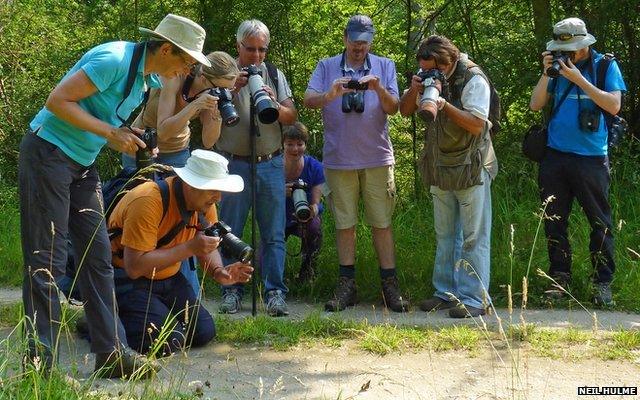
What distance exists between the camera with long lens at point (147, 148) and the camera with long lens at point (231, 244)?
463mm

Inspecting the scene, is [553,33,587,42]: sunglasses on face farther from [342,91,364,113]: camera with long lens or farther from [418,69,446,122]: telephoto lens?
[342,91,364,113]: camera with long lens

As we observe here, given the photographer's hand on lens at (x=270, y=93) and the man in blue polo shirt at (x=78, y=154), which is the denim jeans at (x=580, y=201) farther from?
the man in blue polo shirt at (x=78, y=154)

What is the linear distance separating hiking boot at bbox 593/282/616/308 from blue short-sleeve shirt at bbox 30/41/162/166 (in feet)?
11.1

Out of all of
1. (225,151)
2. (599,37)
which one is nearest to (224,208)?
(225,151)

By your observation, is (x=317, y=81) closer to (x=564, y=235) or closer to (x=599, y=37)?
(x=564, y=235)

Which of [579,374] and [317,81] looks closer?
[579,374]

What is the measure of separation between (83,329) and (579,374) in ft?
9.05

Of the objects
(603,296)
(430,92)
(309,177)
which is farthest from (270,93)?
(603,296)

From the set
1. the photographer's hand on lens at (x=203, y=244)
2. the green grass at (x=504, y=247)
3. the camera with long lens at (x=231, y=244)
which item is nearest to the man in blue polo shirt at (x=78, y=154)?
the photographer's hand on lens at (x=203, y=244)

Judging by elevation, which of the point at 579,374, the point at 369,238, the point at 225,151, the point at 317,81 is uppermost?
the point at 317,81

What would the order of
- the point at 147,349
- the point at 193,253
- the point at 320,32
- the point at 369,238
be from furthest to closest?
the point at 320,32 → the point at 369,238 → the point at 147,349 → the point at 193,253

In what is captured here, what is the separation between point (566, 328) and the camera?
5.52 m

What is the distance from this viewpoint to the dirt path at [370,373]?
4.33 metres

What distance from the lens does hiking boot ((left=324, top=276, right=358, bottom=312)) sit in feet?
20.1
